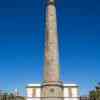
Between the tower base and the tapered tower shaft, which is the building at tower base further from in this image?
the tapered tower shaft

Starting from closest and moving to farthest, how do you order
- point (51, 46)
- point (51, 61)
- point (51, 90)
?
1. point (51, 90)
2. point (51, 61)
3. point (51, 46)

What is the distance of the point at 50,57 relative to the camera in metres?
35.1

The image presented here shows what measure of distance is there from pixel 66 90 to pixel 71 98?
138 cm

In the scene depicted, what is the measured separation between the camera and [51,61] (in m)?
34.9

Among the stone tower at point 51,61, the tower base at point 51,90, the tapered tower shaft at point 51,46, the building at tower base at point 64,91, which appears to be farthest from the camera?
the building at tower base at point 64,91

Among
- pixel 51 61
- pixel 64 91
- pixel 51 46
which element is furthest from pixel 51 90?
pixel 64 91

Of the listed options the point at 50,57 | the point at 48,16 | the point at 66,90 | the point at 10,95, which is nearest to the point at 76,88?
the point at 66,90

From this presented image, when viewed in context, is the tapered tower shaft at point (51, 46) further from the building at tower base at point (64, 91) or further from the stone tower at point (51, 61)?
the building at tower base at point (64, 91)

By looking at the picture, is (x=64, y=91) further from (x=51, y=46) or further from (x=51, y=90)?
(x=51, y=46)

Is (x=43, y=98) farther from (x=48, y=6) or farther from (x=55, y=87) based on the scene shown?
(x=48, y=6)

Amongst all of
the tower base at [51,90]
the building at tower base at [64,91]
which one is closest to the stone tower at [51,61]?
the tower base at [51,90]

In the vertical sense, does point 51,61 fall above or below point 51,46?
below

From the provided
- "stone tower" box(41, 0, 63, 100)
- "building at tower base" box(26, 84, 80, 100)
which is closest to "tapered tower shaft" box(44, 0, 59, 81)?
"stone tower" box(41, 0, 63, 100)

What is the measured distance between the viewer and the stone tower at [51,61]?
33.9m
